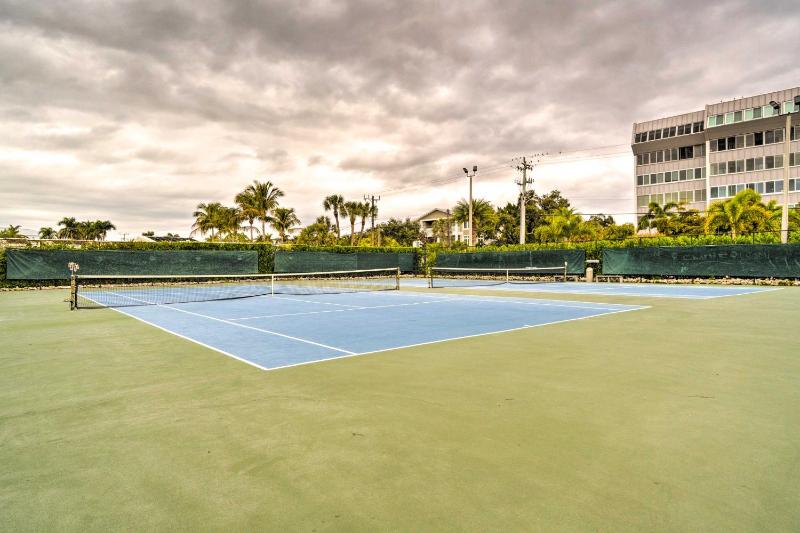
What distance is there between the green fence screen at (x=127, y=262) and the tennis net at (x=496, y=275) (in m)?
15.1

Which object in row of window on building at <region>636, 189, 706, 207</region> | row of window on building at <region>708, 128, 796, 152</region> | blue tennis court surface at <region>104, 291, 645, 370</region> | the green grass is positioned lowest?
blue tennis court surface at <region>104, 291, 645, 370</region>

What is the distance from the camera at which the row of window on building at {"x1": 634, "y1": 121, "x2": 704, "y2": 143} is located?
6731 centimetres

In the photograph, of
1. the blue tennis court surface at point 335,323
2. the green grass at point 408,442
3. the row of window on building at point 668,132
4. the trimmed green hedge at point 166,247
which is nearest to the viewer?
the green grass at point 408,442

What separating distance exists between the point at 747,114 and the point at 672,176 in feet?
40.2

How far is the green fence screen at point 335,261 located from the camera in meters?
36.3

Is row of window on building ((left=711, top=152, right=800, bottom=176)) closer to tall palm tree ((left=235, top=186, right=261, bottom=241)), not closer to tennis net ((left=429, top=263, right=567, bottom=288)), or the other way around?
tennis net ((left=429, top=263, right=567, bottom=288))

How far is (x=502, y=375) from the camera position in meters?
6.25

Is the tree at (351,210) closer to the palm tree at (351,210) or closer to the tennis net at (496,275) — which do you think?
the palm tree at (351,210)

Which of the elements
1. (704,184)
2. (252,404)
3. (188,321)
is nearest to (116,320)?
(188,321)

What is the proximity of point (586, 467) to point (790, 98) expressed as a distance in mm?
76467

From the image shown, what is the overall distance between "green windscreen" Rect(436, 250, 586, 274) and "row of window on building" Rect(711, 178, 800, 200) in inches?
1648

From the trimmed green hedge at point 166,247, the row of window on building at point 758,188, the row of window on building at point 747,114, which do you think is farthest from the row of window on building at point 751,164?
the trimmed green hedge at point 166,247

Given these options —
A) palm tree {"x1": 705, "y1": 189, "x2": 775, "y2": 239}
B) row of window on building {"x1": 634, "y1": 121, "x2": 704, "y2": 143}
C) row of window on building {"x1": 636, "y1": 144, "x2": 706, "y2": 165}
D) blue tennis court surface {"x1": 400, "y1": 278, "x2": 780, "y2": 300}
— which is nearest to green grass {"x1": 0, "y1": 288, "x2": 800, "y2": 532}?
blue tennis court surface {"x1": 400, "y1": 278, "x2": 780, "y2": 300}

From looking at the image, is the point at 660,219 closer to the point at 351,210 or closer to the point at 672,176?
the point at 672,176
